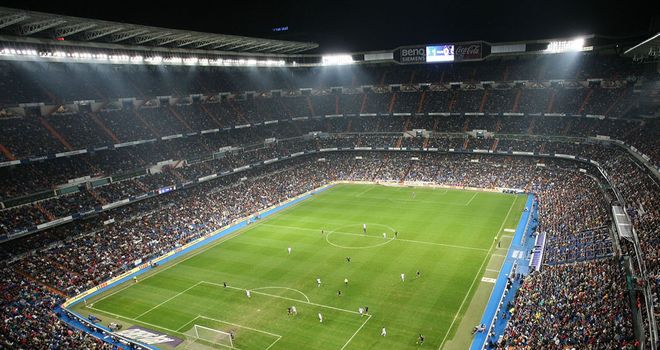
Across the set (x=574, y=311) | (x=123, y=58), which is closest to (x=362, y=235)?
(x=574, y=311)

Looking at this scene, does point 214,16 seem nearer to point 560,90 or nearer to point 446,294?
point 446,294

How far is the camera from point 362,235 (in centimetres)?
4241

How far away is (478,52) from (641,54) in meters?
23.2

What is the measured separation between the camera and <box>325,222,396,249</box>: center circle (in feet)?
131

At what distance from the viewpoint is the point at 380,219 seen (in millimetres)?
46812

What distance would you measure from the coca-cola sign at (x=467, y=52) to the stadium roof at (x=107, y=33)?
81.6ft

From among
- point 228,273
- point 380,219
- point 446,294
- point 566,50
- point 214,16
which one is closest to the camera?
point 446,294

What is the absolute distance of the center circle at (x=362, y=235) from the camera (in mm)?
39969

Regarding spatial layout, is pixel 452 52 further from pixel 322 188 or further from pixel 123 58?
pixel 123 58

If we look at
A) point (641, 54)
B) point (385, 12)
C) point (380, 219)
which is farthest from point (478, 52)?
point (380, 219)

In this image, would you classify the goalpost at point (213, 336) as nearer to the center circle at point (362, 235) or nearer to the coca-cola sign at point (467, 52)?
the center circle at point (362, 235)

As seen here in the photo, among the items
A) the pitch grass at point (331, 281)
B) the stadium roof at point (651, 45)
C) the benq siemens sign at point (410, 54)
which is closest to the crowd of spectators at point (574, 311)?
the pitch grass at point (331, 281)

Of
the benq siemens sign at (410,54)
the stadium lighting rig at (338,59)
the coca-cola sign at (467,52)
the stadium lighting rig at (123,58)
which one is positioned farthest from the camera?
the stadium lighting rig at (338,59)

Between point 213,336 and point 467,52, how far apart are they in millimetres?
53939
